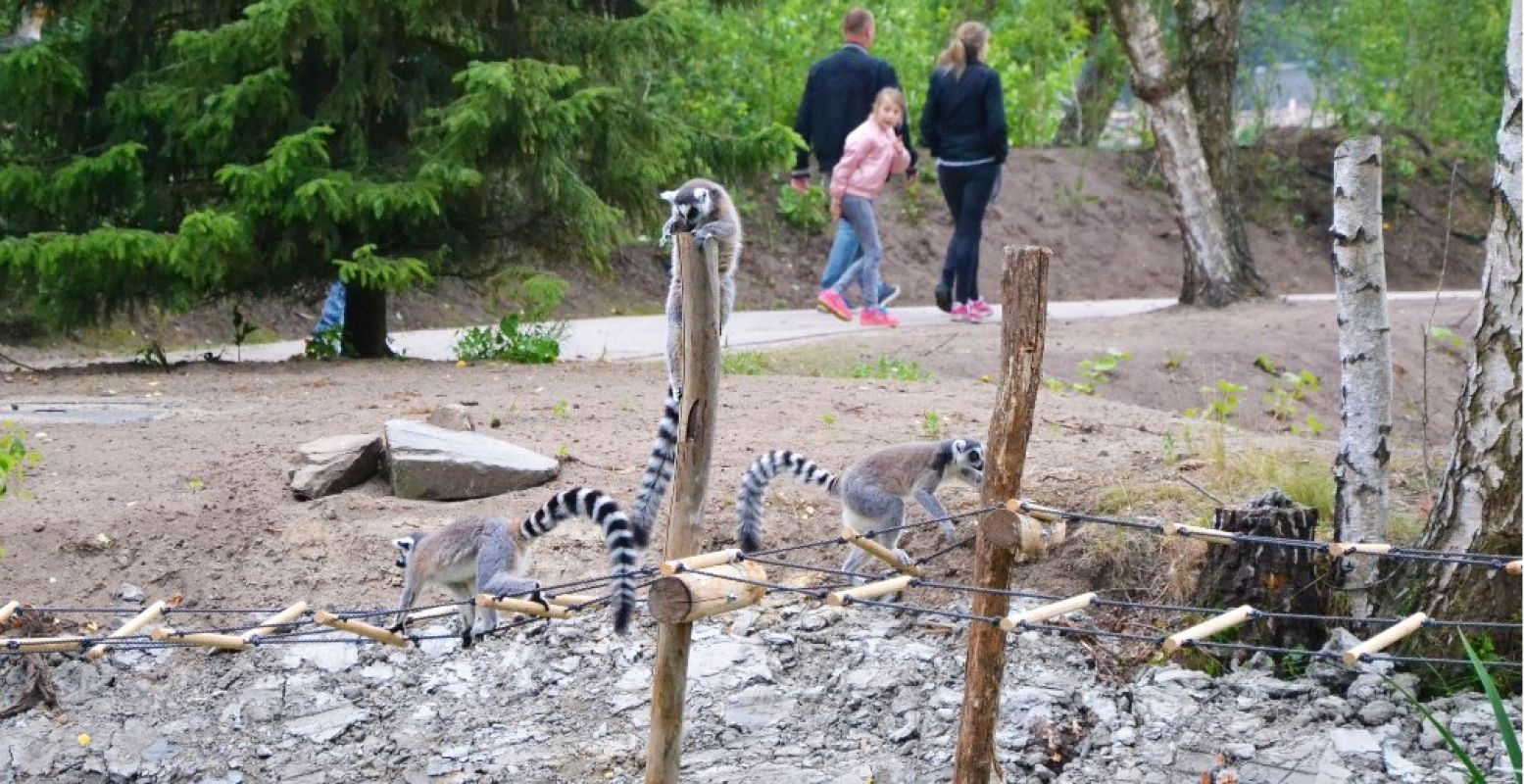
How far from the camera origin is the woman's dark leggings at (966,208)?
13234 millimetres

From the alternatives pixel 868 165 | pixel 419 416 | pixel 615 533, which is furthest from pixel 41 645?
pixel 868 165

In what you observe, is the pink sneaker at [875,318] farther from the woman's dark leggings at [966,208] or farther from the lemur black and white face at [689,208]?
the lemur black and white face at [689,208]

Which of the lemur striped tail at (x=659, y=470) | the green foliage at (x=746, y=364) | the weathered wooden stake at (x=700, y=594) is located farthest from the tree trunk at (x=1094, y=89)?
the weathered wooden stake at (x=700, y=594)

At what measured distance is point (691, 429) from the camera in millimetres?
5234

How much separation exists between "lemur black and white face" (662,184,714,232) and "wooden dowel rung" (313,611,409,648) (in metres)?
2.41

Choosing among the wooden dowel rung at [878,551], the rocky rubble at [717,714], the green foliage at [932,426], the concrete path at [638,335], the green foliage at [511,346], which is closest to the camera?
the wooden dowel rung at [878,551]

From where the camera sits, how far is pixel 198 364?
11.3 m

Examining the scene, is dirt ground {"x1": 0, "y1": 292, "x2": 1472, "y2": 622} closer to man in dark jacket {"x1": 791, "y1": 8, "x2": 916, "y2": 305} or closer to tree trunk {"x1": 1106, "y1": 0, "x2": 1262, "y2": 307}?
man in dark jacket {"x1": 791, "y1": 8, "x2": 916, "y2": 305}

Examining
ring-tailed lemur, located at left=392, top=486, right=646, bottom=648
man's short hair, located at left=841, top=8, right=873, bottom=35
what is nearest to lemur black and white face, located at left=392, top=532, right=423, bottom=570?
ring-tailed lemur, located at left=392, top=486, right=646, bottom=648

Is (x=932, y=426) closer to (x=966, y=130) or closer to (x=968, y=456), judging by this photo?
(x=968, y=456)

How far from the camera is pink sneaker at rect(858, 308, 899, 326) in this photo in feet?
44.4

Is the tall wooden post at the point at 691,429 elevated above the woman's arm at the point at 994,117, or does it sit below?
below

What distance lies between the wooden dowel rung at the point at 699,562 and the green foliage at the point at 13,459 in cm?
275

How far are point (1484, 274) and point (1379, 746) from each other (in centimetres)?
179
